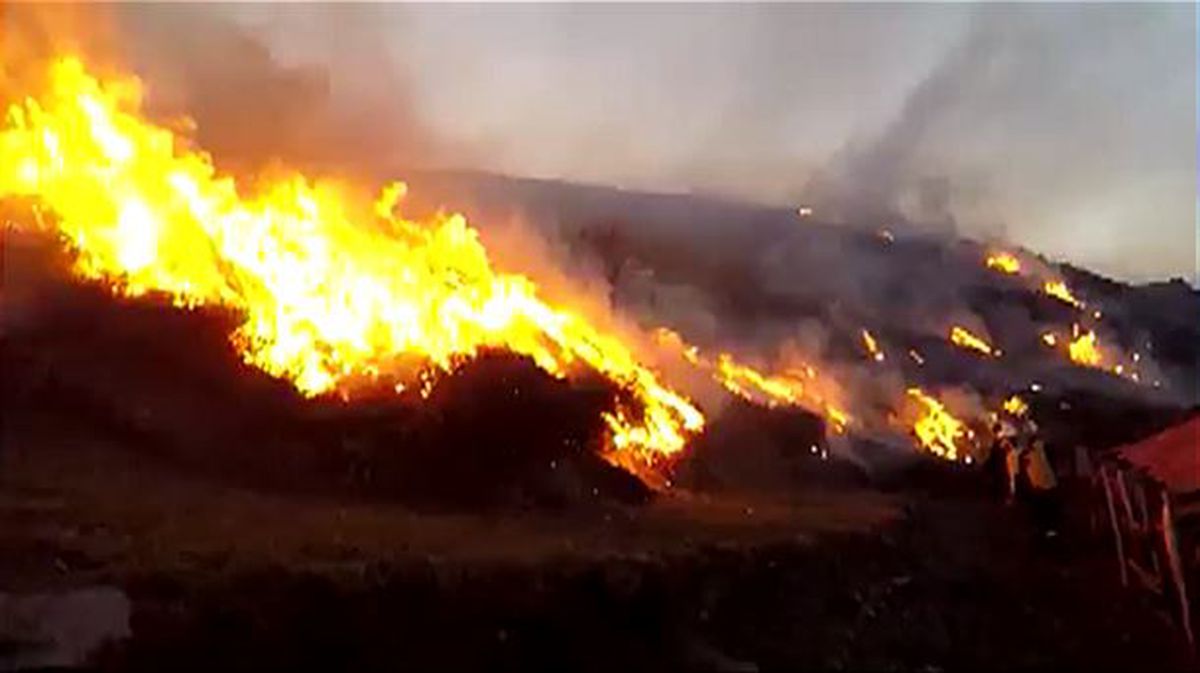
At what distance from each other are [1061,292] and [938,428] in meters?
41.0

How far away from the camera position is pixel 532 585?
20156mm

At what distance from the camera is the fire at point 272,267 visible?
99.7ft

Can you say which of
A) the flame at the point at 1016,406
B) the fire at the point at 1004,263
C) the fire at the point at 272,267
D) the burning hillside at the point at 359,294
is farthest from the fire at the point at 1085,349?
the fire at the point at 272,267

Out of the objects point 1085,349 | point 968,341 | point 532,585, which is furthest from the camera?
point 1085,349

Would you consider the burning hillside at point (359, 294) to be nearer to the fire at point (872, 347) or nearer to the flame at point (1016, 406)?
the flame at point (1016, 406)

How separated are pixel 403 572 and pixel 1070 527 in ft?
48.6

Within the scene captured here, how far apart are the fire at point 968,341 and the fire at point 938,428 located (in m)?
16.7

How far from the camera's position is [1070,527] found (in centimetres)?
2794

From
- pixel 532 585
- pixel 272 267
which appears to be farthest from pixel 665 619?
pixel 272 267

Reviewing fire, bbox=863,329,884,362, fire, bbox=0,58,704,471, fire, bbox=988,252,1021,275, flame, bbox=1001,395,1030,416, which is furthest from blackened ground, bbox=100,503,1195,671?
fire, bbox=988,252,1021,275

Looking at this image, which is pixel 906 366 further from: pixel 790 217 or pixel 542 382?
pixel 542 382

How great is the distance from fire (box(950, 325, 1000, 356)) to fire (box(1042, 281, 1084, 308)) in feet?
41.3

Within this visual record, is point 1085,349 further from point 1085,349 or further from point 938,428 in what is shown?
point 938,428

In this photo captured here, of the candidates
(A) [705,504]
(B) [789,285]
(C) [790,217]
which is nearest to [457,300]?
(A) [705,504]
